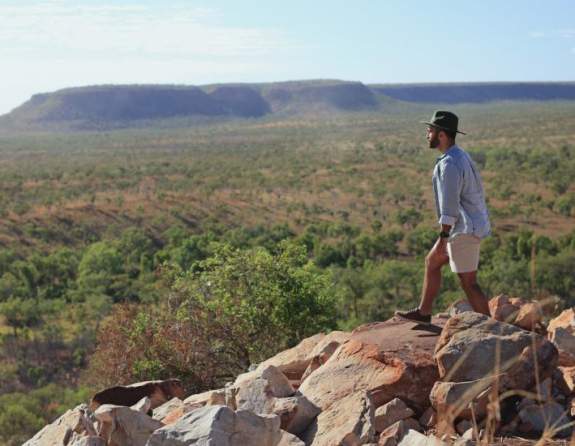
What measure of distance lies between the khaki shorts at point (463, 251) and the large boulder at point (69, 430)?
3.10 metres

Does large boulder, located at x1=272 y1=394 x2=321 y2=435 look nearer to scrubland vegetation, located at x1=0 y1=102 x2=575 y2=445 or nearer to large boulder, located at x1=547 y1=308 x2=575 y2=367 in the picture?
scrubland vegetation, located at x1=0 y1=102 x2=575 y2=445

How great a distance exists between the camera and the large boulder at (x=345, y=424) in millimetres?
4996

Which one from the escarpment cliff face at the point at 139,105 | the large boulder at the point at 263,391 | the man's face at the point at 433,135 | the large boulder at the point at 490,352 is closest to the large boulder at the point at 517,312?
the large boulder at the point at 490,352

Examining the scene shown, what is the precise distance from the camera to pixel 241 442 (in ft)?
15.5

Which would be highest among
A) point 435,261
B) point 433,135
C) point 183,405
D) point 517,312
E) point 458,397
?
point 433,135

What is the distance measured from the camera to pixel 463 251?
6.02 meters

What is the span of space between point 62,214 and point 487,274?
3078cm

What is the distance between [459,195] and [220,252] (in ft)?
23.1

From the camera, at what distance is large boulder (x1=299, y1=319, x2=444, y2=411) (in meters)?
5.60

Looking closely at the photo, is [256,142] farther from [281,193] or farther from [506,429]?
[506,429]

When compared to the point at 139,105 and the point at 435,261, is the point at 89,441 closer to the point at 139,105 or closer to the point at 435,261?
the point at 435,261

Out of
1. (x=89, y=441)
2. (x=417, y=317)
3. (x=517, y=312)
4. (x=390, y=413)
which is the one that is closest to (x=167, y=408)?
(x=89, y=441)

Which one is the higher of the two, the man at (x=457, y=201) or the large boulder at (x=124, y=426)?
the man at (x=457, y=201)

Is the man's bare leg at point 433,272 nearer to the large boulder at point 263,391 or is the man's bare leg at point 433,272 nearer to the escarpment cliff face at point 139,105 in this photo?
the large boulder at point 263,391
